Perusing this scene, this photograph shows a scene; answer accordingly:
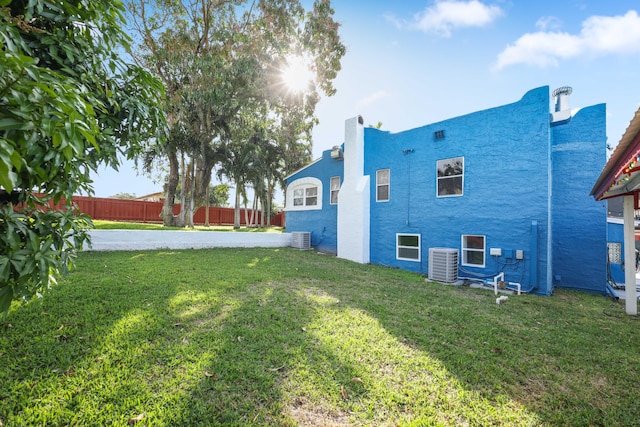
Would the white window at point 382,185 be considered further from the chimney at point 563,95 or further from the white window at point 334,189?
the chimney at point 563,95

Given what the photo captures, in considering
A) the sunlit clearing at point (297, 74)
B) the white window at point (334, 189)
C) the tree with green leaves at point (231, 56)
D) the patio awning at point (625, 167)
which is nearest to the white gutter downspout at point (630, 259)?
the patio awning at point (625, 167)

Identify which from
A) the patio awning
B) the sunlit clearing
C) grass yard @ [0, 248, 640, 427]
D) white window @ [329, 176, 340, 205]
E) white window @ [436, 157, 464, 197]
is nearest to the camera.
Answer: grass yard @ [0, 248, 640, 427]

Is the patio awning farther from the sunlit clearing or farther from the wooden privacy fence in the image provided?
the wooden privacy fence

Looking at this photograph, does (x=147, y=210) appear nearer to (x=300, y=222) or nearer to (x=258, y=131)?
(x=258, y=131)

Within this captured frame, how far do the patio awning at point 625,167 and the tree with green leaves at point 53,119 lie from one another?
4.91 metres

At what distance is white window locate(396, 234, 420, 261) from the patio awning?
484cm

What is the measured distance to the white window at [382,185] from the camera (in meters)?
10.7

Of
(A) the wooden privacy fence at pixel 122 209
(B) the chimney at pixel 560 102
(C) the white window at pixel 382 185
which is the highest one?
(B) the chimney at pixel 560 102

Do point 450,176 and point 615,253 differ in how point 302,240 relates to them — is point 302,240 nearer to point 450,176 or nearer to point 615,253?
point 450,176

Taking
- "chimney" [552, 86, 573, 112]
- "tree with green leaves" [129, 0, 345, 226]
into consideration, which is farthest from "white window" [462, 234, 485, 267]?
"tree with green leaves" [129, 0, 345, 226]

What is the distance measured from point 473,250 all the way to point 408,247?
7.04 feet

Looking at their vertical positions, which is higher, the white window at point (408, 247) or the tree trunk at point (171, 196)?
the tree trunk at point (171, 196)

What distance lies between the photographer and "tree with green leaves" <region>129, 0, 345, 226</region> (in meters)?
12.4

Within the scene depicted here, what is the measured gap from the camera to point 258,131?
19.5 m
